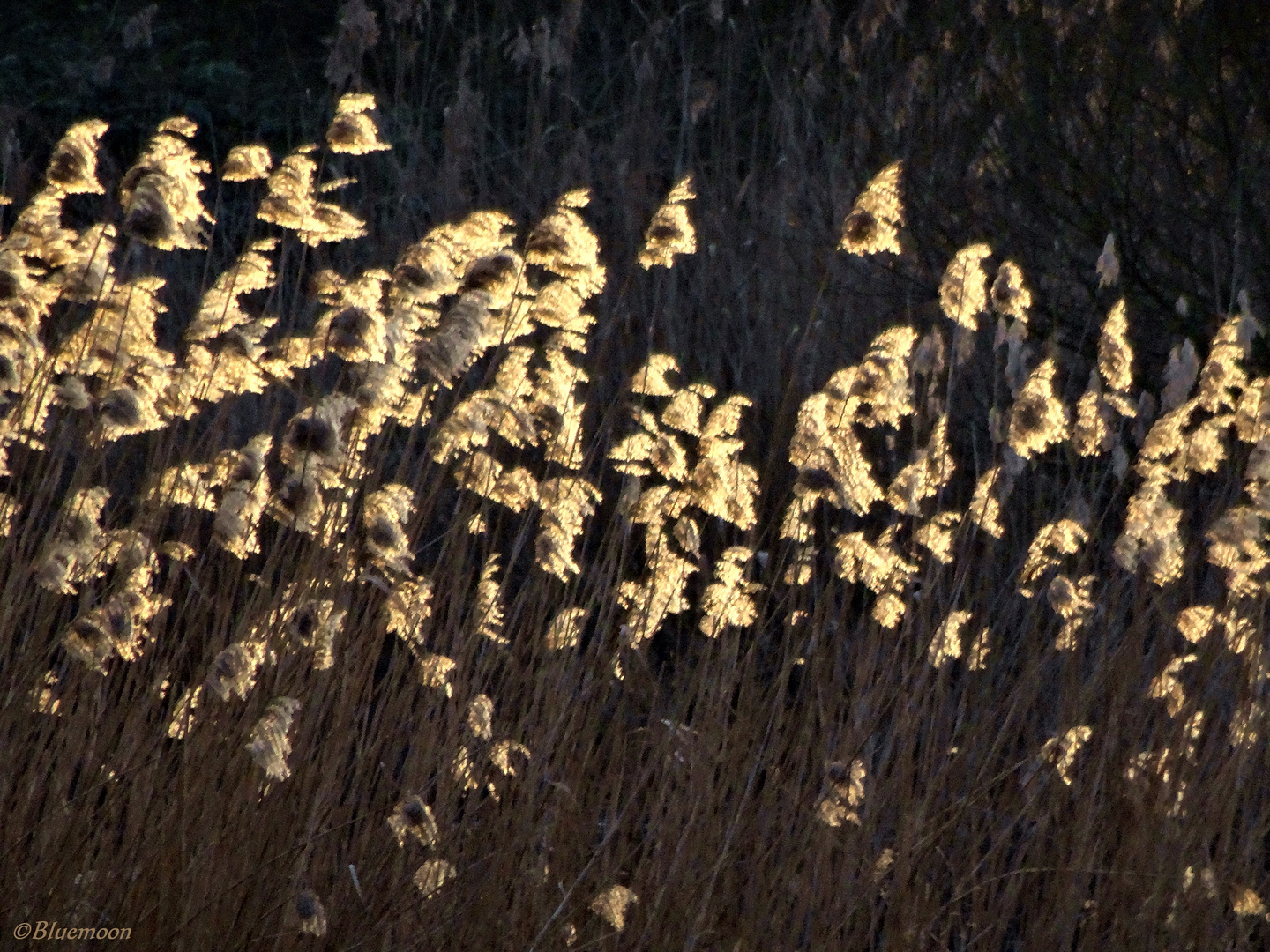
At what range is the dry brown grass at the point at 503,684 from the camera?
2.26 metres

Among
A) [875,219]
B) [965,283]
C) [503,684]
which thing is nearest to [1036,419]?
[965,283]

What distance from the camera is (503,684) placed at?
8.94ft

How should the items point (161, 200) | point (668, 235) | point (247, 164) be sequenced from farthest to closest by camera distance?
Answer: point (668, 235) → point (247, 164) → point (161, 200)

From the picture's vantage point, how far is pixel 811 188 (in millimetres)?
5613

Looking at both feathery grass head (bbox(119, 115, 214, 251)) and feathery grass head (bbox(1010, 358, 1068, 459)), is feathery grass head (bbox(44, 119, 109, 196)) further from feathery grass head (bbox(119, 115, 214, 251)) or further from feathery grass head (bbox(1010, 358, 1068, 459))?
feathery grass head (bbox(1010, 358, 1068, 459))

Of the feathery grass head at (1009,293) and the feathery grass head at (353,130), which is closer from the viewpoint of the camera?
the feathery grass head at (353,130)

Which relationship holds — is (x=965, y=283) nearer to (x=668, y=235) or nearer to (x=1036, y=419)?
(x=1036, y=419)

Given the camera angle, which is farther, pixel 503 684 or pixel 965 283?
pixel 965 283

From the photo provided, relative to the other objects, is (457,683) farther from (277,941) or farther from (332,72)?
(332,72)

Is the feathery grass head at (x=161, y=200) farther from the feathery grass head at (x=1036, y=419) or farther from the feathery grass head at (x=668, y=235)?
the feathery grass head at (x=1036, y=419)

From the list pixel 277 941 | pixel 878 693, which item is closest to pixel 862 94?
pixel 878 693

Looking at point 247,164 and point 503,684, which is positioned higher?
point 247,164

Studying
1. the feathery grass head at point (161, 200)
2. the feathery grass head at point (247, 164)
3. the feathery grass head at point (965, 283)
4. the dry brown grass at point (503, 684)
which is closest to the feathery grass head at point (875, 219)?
the dry brown grass at point (503, 684)

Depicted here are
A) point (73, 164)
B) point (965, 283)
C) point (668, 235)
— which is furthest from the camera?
point (965, 283)
